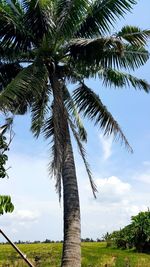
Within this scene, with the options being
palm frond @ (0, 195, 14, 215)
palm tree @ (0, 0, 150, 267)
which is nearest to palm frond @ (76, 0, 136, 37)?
palm tree @ (0, 0, 150, 267)

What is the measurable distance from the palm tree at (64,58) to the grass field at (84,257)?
4590 millimetres

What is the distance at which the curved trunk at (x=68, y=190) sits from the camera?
45.3 ft

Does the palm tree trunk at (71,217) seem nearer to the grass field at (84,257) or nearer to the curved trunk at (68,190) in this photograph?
the curved trunk at (68,190)

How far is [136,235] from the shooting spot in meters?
25.5

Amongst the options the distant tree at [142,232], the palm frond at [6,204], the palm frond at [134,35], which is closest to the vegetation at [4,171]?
the palm frond at [6,204]

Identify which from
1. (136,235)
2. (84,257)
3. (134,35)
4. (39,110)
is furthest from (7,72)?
(136,235)

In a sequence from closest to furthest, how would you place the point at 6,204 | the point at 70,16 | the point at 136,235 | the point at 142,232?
the point at 6,204, the point at 70,16, the point at 142,232, the point at 136,235

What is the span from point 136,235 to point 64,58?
39.4ft

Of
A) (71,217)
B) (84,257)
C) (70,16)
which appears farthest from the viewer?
(84,257)

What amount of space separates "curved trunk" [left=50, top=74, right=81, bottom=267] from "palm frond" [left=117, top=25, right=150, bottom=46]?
2.48 meters

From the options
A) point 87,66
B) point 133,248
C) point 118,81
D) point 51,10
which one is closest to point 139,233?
point 133,248

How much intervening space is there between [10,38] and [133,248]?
42.6 ft

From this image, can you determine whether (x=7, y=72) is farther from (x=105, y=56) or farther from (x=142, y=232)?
(x=142, y=232)

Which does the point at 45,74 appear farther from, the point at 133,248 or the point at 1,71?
the point at 133,248
